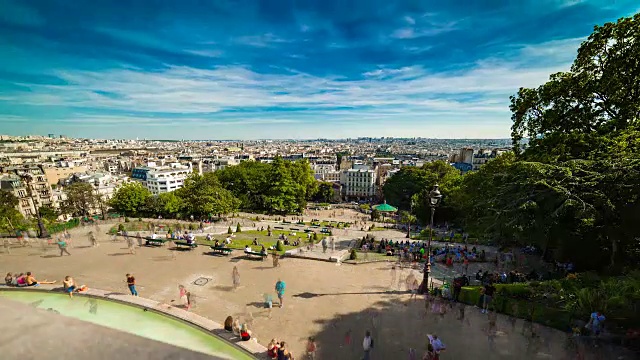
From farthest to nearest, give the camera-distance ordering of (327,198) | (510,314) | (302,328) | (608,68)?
(327,198) < (608,68) < (510,314) < (302,328)

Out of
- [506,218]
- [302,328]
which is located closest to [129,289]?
[302,328]

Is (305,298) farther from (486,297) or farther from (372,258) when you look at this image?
(486,297)

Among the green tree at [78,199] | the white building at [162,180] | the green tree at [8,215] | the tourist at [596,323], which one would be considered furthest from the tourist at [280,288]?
the white building at [162,180]

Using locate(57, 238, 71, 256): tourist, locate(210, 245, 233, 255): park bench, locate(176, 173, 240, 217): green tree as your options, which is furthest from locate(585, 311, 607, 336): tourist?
locate(176, 173, 240, 217): green tree

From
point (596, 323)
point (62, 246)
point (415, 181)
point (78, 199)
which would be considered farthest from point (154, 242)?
point (415, 181)

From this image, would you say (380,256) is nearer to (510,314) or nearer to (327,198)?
(510,314)

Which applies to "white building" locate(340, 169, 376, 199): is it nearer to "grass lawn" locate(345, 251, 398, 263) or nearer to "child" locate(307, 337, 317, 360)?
"grass lawn" locate(345, 251, 398, 263)
